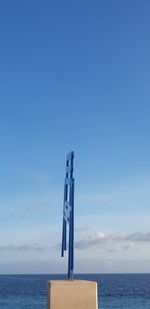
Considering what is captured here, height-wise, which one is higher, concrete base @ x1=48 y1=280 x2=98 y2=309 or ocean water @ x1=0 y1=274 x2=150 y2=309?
ocean water @ x1=0 y1=274 x2=150 y2=309

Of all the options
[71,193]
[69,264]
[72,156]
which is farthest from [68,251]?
[72,156]

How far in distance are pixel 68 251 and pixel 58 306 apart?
1543mm

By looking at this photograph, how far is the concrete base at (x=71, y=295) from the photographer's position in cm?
813

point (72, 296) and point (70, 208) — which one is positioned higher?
point (70, 208)

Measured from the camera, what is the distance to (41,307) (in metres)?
57.5

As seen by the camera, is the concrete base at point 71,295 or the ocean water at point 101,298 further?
the ocean water at point 101,298

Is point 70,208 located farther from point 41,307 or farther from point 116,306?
point 116,306

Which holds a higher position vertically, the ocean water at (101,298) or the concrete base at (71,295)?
the ocean water at (101,298)

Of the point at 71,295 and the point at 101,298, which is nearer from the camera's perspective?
the point at 71,295

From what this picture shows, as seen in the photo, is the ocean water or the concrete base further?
the ocean water

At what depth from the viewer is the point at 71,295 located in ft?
26.8

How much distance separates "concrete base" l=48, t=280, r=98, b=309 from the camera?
813 centimetres

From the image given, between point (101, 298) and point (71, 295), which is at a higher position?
point (101, 298)

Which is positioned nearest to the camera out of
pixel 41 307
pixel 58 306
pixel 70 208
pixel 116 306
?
pixel 58 306
